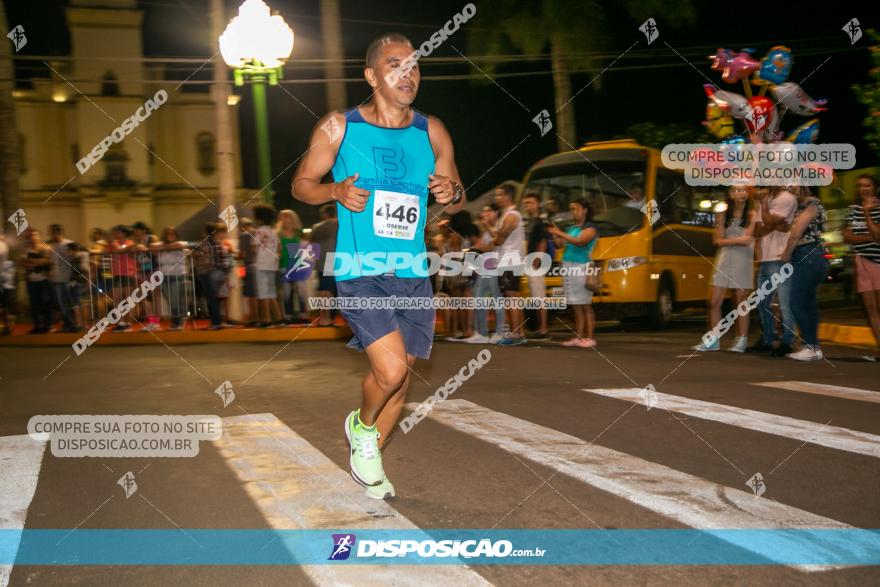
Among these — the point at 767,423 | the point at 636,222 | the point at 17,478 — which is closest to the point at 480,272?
the point at 636,222

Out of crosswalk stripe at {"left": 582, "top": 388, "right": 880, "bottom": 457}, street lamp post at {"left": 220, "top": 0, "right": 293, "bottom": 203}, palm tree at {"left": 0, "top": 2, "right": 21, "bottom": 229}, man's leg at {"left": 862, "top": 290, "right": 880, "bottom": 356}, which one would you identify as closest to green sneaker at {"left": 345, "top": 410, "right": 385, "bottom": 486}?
A: crosswalk stripe at {"left": 582, "top": 388, "right": 880, "bottom": 457}

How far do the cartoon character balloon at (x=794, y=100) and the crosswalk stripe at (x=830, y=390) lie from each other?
665 centimetres

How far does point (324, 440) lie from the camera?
5473 mm

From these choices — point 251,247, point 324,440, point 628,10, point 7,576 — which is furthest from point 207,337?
point 628,10

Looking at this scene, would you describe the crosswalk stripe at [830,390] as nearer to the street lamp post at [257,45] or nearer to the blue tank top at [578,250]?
the blue tank top at [578,250]

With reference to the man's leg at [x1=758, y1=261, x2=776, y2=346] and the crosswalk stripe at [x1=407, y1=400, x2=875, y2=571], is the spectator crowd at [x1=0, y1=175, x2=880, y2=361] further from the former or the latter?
the crosswalk stripe at [x1=407, y1=400, x2=875, y2=571]

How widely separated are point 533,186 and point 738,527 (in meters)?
12.8

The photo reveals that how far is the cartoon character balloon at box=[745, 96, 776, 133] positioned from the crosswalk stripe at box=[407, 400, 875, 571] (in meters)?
8.92

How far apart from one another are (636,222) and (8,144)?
1350 cm

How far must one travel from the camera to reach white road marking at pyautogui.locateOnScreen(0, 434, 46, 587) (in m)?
3.89

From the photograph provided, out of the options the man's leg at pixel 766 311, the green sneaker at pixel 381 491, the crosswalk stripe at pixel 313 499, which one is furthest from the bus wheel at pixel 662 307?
the green sneaker at pixel 381 491

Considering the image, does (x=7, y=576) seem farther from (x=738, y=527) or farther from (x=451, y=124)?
(x=451, y=124)

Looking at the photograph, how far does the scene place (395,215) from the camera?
13.9ft

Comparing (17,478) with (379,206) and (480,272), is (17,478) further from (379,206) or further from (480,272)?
(480,272)
